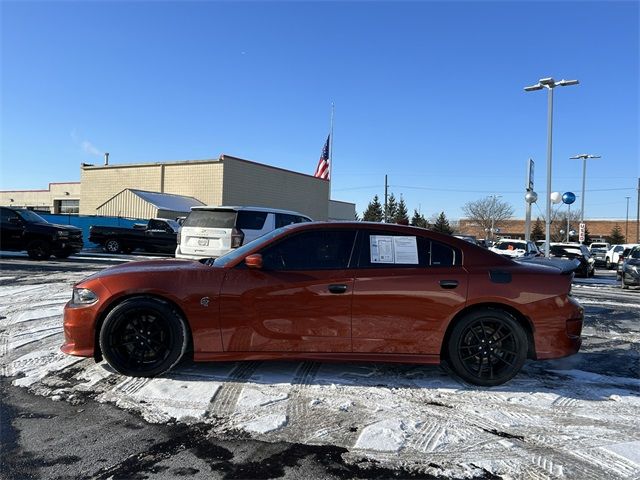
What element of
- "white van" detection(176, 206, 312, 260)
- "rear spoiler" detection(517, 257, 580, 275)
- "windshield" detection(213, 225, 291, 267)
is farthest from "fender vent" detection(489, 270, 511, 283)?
"white van" detection(176, 206, 312, 260)

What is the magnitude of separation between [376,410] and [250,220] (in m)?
7.61

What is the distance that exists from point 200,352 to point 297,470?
5.59 feet

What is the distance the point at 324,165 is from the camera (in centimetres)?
4212

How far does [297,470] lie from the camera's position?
2953mm

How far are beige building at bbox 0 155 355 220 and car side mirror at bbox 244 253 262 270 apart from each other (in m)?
30.0

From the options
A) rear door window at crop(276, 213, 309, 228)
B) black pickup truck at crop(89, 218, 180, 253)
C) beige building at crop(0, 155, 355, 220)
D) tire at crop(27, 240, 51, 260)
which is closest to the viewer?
rear door window at crop(276, 213, 309, 228)

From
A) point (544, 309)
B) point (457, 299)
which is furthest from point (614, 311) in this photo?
point (457, 299)

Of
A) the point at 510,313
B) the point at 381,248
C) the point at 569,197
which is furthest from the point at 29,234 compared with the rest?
the point at 569,197

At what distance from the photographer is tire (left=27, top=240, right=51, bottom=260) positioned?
15680 mm

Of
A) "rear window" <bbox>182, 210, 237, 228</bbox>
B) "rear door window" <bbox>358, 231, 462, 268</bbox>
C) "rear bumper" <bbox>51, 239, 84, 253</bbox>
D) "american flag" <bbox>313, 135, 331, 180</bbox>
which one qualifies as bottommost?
"rear bumper" <bbox>51, 239, 84, 253</bbox>

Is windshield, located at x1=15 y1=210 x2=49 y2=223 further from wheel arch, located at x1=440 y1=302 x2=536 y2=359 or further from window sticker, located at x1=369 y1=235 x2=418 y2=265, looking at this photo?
wheel arch, located at x1=440 y1=302 x2=536 y2=359

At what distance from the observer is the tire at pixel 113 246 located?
21516 millimetres

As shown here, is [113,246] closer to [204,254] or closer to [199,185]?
[204,254]

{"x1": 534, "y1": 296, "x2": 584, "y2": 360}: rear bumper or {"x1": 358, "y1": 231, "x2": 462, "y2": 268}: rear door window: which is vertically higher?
{"x1": 358, "y1": 231, "x2": 462, "y2": 268}: rear door window
